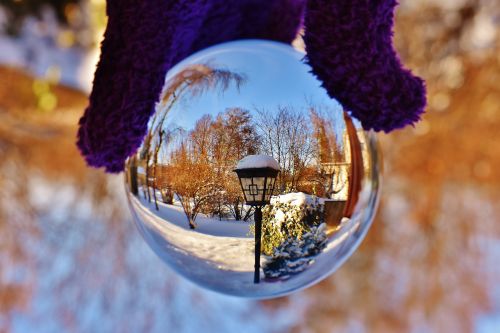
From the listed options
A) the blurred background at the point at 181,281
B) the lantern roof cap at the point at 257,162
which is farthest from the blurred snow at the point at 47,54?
the lantern roof cap at the point at 257,162

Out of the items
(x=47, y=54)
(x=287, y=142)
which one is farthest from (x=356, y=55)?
(x=47, y=54)

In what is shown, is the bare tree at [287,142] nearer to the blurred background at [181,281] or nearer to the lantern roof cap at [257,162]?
the lantern roof cap at [257,162]

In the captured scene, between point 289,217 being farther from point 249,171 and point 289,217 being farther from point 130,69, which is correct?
point 130,69

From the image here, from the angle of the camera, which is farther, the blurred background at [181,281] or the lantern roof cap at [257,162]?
the blurred background at [181,281]

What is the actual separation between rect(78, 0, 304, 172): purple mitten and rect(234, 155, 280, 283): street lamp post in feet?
0.32

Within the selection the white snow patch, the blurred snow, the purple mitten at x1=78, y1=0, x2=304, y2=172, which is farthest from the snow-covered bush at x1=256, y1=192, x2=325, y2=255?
the blurred snow

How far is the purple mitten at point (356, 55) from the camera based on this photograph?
345mm

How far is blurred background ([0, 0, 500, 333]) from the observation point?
1.19 meters

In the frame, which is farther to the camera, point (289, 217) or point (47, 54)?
point (47, 54)

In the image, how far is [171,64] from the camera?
1.26 feet

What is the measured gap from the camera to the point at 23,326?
145 centimetres

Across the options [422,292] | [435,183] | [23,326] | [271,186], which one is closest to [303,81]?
[271,186]

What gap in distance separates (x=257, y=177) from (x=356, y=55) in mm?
130

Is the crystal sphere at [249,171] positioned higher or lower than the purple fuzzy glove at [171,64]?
lower
